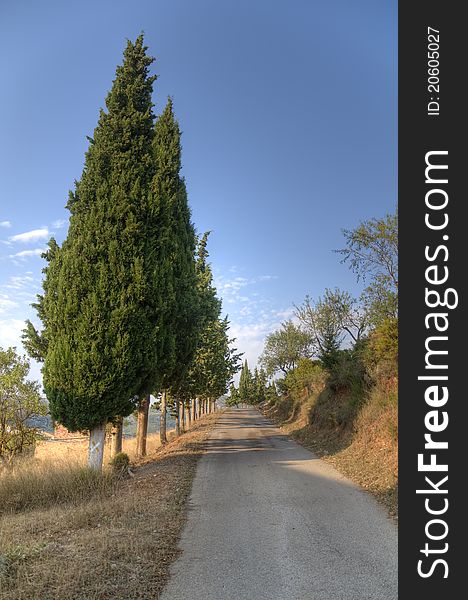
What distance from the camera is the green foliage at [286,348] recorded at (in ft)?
171

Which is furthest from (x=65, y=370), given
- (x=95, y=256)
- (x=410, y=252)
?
(x=410, y=252)

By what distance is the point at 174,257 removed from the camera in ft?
49.2

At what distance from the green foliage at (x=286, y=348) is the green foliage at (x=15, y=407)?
1520 inches

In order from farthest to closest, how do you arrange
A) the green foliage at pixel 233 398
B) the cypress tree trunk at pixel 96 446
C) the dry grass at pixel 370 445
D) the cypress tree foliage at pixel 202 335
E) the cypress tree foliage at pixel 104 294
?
1. the green foliage at pixel 233 398
2. the cypress tree foliage at pixel 202 335
3. the cypress tree trunk at pixel 96 446
4. the cypress tree foliage at pixel 104 294
5. the dry grass at pixel 370 445

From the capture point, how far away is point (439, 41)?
3613 mm

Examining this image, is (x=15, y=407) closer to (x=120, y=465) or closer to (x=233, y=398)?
(x=120, y=465)

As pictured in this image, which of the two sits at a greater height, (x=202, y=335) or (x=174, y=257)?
(x=174, y=257)

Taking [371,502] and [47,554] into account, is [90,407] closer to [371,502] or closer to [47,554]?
[47,554]

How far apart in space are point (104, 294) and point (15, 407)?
211 inches

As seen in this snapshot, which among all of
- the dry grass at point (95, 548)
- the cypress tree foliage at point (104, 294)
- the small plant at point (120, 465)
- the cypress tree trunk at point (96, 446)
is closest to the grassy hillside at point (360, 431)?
the dry grass at point (95, 548)

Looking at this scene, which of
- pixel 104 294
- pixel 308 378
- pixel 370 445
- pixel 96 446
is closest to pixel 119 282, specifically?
pixel 104 294

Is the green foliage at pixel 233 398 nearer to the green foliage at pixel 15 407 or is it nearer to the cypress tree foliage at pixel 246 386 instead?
the cypress tree foliage at pixel 246 386

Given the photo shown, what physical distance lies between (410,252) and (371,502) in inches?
264

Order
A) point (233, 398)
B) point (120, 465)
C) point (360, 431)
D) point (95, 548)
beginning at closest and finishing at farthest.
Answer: point (95, 548), point (120, 465), point (360, 431), point (233, 398)
